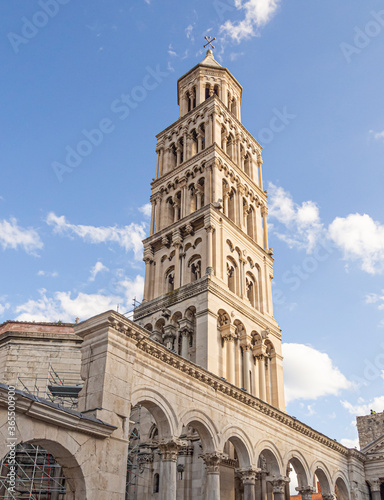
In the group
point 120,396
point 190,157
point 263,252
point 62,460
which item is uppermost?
point 190,157

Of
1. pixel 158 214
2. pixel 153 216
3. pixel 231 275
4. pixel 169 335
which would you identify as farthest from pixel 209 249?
pixel 153 216

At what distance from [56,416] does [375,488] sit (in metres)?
31.1

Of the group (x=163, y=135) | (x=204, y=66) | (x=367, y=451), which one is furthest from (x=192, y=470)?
(x=204, y=66)

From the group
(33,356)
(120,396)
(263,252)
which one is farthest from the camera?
(263,252)

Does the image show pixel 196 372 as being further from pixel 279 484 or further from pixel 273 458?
pixel 279 484

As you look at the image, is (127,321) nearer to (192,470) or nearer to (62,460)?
(62,460)

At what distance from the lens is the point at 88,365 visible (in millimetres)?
19578

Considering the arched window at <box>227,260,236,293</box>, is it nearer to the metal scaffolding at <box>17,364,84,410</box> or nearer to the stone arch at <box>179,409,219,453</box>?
the metal scaffolding at <box>17,364,84,410</box>

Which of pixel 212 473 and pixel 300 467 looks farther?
pixel 300 467

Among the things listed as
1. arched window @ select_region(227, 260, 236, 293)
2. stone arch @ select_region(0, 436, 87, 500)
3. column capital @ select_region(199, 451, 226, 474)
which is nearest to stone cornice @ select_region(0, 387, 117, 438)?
stone arch @ select_region(0, 436, 87, 500)

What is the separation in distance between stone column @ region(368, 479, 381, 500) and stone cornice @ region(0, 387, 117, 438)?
1117 inches

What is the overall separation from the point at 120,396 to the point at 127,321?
112 inches

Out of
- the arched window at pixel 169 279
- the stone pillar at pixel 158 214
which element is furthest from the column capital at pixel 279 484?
the stone pillar at pixel 158 214

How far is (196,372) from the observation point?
23.5 metres
